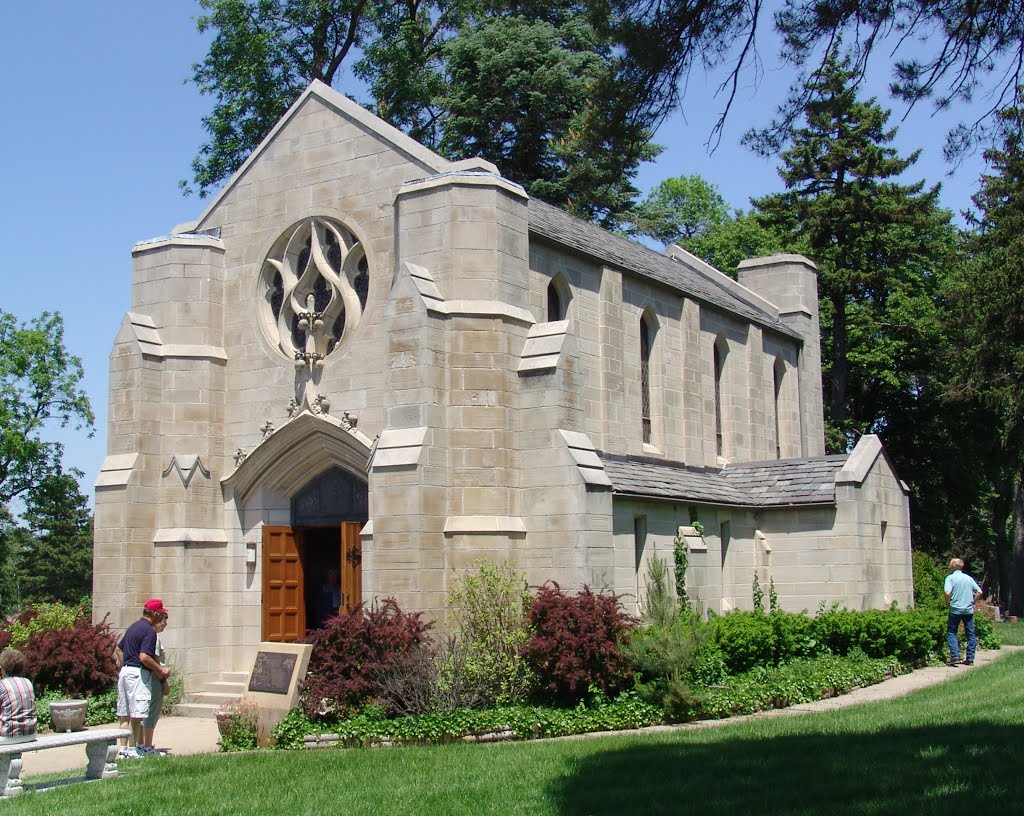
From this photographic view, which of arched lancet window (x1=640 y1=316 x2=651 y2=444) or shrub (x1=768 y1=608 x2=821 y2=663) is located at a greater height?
arched lancet window (x1=640 y1=316 x2=651 y2=444)

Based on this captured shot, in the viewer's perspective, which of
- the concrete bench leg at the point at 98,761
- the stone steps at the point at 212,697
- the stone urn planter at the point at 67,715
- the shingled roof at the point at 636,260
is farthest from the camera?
the shingled roof at the point at 636,260

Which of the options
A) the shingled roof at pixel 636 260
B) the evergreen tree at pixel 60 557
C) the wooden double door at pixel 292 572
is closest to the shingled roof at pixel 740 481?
the shingled roof at pixel 636 260

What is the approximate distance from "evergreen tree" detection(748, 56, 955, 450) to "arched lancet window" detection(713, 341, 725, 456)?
38.9 feet

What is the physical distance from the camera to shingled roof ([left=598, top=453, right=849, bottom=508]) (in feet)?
68.8

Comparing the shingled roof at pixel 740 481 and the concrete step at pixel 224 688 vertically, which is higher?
the shingled roof at pixel 740 481

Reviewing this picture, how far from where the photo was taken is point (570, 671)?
49.2ft

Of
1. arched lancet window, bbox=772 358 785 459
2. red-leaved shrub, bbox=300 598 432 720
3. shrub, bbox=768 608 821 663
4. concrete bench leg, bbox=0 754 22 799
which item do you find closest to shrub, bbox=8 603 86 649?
red-leaved shrub, bbox=300 598 432 720

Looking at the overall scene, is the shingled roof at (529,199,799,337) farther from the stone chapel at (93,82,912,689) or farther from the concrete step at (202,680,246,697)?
the concrete step at (202,680,246,697)

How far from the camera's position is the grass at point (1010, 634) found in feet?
86.2

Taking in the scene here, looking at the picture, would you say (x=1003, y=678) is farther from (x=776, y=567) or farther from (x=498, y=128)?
(x=498, y=128)

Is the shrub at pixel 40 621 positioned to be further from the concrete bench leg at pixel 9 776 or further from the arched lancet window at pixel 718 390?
the arched lancet window at pixel 718 390

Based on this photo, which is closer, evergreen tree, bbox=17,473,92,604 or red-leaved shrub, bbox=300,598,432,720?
red-leaved shrub, bbox=300,598,432,720

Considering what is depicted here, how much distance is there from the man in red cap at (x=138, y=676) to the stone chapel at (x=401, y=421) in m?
3.85

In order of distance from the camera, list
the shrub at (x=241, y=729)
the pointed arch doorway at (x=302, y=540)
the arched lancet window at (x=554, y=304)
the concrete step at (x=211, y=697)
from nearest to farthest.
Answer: the shrub at (x=241, y=729) → the concrete step at (x=211, y=697) → the pointed arch doorway at (x=302, y=540) → the arched lancet window at (x=554, y=304)
